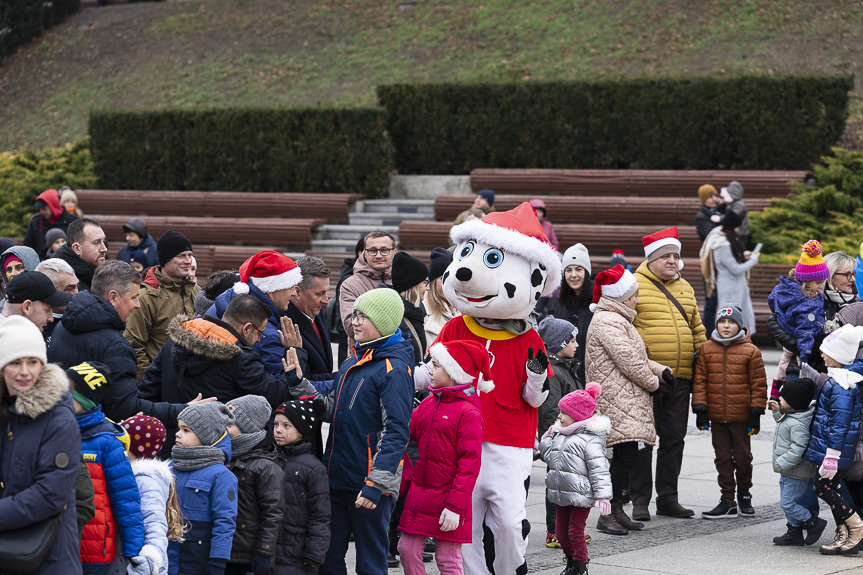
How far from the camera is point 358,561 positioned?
17.8 feet

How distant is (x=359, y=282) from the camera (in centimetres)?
750

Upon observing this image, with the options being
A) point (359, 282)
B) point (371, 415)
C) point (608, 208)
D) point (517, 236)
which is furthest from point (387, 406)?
point (608, 208)

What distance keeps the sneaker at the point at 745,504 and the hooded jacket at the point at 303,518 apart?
12.9 ft

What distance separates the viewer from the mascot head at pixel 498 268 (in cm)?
581

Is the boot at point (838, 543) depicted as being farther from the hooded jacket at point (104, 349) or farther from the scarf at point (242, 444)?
the hooded jacket at point (104, 349)

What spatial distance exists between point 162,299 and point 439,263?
6.55 ft

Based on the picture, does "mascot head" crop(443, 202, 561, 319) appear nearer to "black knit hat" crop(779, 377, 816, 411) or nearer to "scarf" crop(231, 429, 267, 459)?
"scarf" crop(231, 429, 267, 459)

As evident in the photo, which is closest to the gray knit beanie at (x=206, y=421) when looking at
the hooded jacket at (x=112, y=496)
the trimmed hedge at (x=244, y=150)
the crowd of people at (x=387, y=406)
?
the crowd of people at (x=387, y=406)

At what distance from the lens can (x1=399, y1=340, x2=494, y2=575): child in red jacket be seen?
17.3ft

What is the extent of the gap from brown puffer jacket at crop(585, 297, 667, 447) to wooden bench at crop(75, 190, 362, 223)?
459 inches

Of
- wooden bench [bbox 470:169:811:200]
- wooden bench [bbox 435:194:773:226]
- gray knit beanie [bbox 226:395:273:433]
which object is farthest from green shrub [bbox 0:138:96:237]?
gray knit beanie [bbox 226:395:273:433]

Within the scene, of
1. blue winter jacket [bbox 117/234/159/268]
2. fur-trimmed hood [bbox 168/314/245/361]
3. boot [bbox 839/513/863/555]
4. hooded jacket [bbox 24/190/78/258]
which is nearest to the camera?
fur-trimmed hood [bbox 168/314/245/361]

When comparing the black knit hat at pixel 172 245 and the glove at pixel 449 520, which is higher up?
the black knit hat at pixel 172 245

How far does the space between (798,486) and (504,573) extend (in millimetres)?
2531
